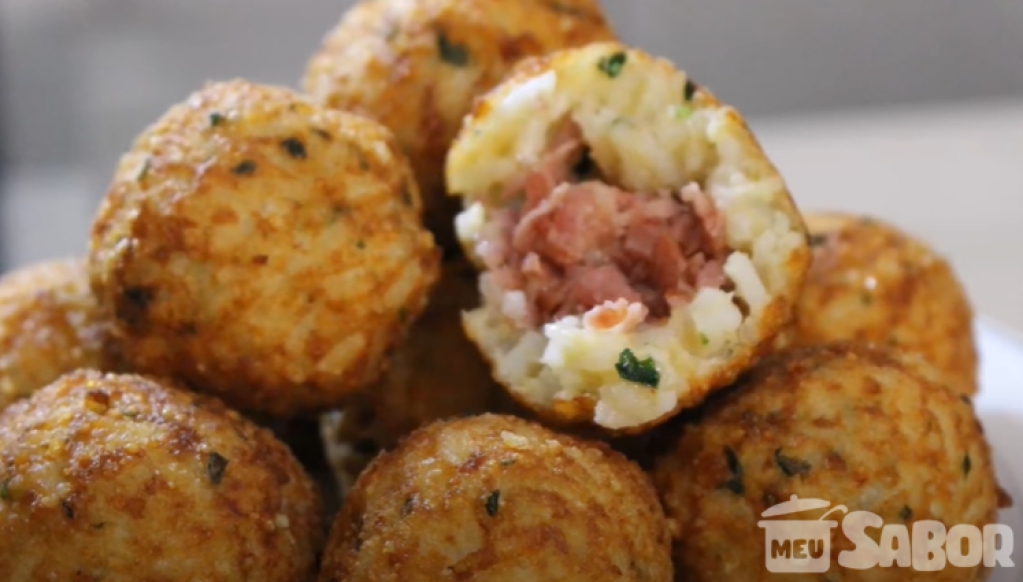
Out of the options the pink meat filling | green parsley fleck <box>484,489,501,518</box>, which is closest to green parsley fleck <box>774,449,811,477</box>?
the pink meat filling

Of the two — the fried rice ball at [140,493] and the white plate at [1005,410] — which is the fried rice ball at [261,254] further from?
the white plate at [1005,410]

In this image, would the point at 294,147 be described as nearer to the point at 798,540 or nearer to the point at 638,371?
the point at 638,371

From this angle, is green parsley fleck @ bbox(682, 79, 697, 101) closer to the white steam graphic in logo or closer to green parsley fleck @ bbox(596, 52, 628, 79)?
green parsley fleck @ bbox(596, 52, 628, 79)

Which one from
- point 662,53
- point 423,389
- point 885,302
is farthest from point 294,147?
point 662,53

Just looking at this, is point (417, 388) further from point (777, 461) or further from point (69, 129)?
point (69, 129)

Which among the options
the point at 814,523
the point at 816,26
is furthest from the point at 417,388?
the point at 816,26
